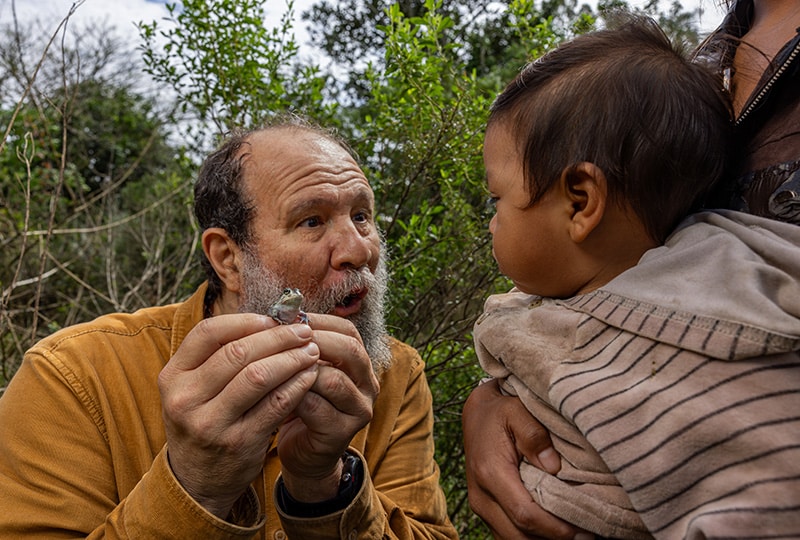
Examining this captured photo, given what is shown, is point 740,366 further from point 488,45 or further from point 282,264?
point 488,45

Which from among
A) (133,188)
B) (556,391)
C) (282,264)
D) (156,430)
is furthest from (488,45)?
(556,391)

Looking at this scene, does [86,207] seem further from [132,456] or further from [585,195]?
[585,195]

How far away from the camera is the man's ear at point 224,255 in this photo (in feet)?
9.14

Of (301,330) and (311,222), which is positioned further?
(311,222)

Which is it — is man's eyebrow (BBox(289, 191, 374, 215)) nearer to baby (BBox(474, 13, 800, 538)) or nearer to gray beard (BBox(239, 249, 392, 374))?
gray beard (BBox(239, 249, 392, 374))

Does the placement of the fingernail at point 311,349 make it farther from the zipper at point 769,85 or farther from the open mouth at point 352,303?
the zipper at point 769,85

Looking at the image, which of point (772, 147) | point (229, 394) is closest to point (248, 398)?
point (229, 394)

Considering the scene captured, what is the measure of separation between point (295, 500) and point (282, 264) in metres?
0.96

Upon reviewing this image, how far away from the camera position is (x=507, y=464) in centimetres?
155

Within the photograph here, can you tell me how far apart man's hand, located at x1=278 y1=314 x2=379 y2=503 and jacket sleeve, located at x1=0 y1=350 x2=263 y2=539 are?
16 centimetres

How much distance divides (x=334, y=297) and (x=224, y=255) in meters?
0.58

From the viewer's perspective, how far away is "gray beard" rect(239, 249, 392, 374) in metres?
2.57

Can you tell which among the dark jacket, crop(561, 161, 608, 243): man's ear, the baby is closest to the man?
the baby

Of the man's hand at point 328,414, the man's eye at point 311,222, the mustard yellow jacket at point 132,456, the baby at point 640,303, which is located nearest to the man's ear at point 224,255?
the mustard yellow jacket at point 132,456
